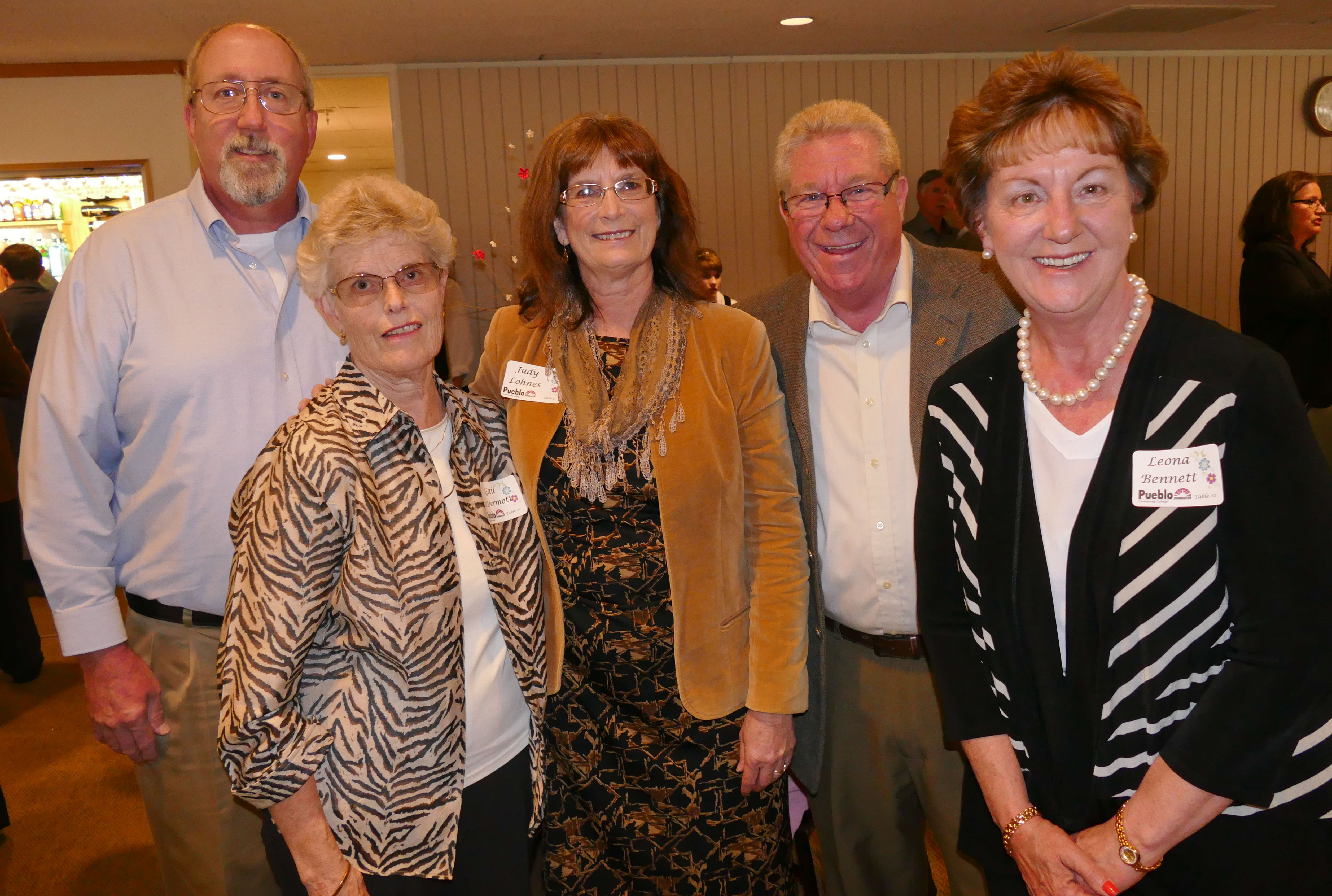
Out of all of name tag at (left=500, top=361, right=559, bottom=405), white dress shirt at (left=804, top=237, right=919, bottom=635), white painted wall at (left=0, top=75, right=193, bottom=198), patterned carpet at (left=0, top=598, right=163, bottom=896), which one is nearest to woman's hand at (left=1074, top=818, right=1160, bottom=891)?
white dress shirt at (left=804, top=237, right=919, bottom=635)

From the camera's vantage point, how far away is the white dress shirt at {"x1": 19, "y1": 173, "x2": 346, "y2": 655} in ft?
6.41

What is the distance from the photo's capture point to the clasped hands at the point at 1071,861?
139 cm

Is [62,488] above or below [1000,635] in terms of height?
above

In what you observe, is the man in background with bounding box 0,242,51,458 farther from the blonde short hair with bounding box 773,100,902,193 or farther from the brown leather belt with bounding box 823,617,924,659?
the brown leather belt with bounding box 823,617,924,659

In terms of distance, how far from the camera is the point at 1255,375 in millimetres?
1261

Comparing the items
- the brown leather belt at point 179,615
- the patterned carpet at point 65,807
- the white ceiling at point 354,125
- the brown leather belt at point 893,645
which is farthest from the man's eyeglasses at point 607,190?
the white ceiling at point 354,125

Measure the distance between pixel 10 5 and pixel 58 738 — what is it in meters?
4.18

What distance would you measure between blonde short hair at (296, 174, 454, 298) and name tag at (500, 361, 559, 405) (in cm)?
34

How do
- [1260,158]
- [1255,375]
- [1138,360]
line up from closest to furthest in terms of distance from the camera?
[1255,375]
[1138,360]
[1260,158]

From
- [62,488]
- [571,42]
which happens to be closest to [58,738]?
[62,488]

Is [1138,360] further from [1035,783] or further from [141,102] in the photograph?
[141,102]

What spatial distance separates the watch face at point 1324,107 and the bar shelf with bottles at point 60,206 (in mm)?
10592

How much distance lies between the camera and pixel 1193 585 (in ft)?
4.29

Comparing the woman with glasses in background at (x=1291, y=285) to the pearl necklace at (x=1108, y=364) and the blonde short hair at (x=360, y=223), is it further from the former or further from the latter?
the blonde short hair at (x=360, y=223)
